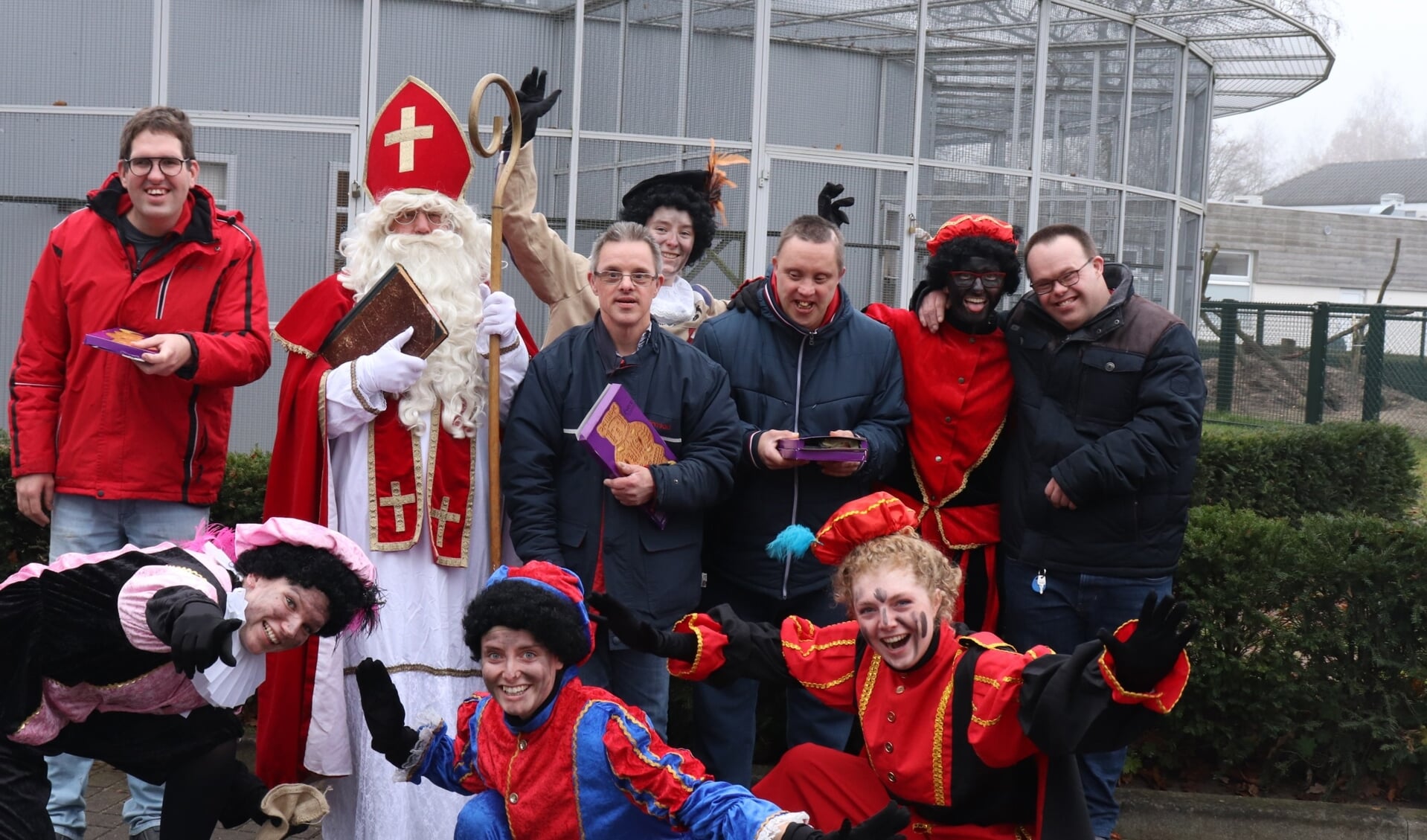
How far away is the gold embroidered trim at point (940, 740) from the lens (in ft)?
10.4

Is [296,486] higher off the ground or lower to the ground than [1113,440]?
lower

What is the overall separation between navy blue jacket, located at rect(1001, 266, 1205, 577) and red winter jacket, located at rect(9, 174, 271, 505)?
7.71ft

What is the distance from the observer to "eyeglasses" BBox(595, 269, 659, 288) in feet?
12.6

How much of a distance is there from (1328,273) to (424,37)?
43.0 m

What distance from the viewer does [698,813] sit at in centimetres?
297

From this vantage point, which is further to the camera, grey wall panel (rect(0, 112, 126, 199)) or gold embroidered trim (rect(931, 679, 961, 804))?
grey wall panel (rect(0, 112, 126, 199))

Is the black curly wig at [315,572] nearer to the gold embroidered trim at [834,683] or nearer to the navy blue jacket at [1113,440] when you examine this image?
the gold embroidered trim at [834,683]

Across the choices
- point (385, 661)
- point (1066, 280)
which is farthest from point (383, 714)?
point (1066, 280)

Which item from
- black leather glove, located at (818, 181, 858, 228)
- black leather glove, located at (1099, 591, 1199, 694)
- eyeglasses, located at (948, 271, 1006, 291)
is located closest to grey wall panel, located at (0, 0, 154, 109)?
black leather glove, located at (818, 181, 858, 228)

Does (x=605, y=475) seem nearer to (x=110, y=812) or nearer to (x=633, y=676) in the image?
(x=633, y=676)

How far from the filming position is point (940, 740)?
10.4 ft

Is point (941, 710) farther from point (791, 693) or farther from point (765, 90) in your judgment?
point (765, 90)

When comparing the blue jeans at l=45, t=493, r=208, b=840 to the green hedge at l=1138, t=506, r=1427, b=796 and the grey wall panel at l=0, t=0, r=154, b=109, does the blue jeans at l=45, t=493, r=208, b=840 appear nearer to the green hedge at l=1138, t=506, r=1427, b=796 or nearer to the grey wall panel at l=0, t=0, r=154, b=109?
the green hedge at l=1138, t=506, r=1427, b=796

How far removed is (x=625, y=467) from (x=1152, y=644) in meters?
1.58
